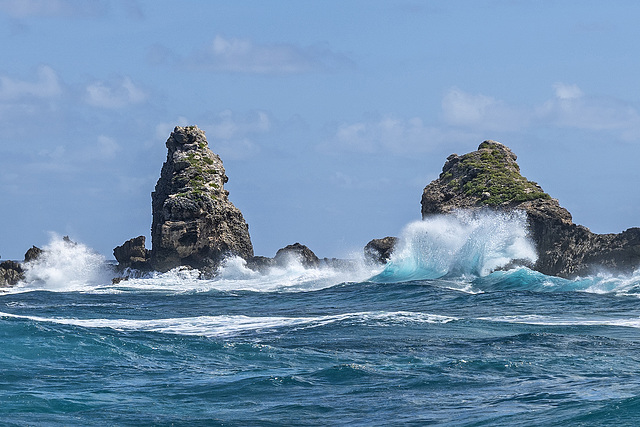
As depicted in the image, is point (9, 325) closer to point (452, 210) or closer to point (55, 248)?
point (452, 210)

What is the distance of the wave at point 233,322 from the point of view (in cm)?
2591

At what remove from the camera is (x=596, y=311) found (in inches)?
1147

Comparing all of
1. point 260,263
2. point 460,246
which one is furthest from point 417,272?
point 260,263

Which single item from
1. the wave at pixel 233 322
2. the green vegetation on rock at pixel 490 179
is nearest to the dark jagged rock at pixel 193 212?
the green vegetation on rock at pixel 490 179

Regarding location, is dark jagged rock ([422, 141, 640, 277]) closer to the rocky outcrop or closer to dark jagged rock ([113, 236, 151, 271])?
dark jagged rock ([113, 236, 151, 271])

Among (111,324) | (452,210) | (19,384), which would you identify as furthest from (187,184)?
(19,384)

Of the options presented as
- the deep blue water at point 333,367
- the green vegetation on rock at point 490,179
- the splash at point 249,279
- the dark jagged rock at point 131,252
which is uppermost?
the green vegetation on rock at point 490,179

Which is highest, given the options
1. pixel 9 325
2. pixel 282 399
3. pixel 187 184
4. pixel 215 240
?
pixel 187 184

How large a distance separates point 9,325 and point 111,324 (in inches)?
177

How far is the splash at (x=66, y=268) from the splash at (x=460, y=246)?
2127cm

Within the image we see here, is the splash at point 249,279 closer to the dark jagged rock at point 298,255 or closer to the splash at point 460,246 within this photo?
the dark jagged rock at point 298,255

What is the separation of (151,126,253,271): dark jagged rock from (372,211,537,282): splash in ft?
38.8

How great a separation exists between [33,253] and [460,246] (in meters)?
32.3

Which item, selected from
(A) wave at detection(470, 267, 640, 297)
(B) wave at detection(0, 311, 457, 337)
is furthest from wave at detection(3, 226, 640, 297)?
(B) wave at detection(0, 311, 457, 337)
